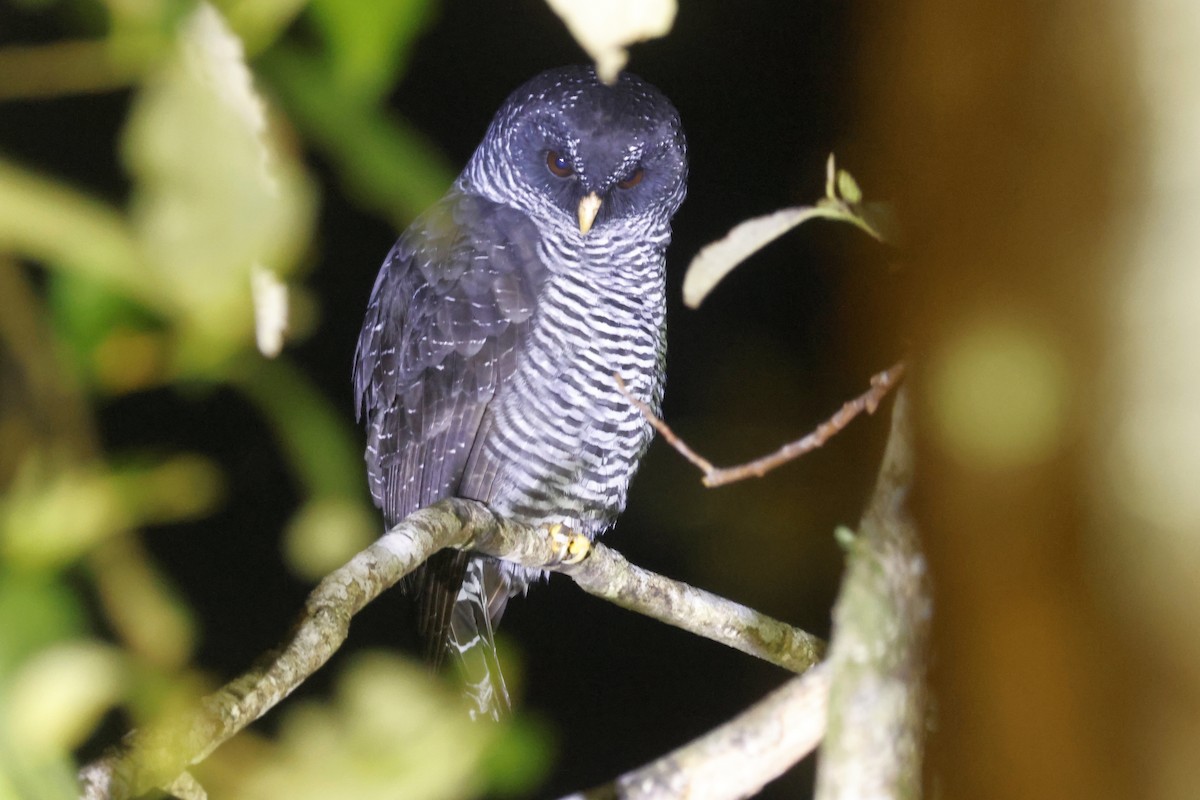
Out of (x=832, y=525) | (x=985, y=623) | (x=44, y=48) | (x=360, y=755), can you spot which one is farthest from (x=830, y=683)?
(x=44, y=48)

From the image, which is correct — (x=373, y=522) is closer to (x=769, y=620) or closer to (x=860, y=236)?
(x=769, y=620)

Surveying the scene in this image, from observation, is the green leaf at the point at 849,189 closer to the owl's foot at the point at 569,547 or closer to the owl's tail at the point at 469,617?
the owl's foot at the point at 569,547

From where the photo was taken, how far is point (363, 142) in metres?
0.77

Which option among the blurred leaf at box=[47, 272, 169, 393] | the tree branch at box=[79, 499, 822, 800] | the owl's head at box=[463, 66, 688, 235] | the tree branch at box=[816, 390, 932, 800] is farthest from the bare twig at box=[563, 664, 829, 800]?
the owl's head at box=[463, 66, 688, 235]

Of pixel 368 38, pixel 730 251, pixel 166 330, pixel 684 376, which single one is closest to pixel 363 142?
pixel 368 38

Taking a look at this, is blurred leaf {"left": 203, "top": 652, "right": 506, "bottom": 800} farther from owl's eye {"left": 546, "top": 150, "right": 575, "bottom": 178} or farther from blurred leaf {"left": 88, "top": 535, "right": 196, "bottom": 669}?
owl's eye {"left": 546, "top": 150, "right": 575, "bottom": 178}

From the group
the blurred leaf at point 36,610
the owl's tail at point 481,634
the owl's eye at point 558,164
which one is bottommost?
the owl's tail at point 481,634

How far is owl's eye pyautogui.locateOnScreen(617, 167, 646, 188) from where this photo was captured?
104 cm

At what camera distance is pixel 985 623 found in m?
0.42

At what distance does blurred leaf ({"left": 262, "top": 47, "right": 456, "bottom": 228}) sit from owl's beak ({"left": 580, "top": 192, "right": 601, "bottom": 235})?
181 mm

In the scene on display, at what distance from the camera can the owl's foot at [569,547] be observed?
3.48ft

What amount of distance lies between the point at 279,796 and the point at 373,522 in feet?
0.96

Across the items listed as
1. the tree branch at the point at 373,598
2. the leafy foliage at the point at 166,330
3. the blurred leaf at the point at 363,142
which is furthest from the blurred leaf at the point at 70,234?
the tree branch at the point at 373,598

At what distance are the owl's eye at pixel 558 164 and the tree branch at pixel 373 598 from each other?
1.29 ft
